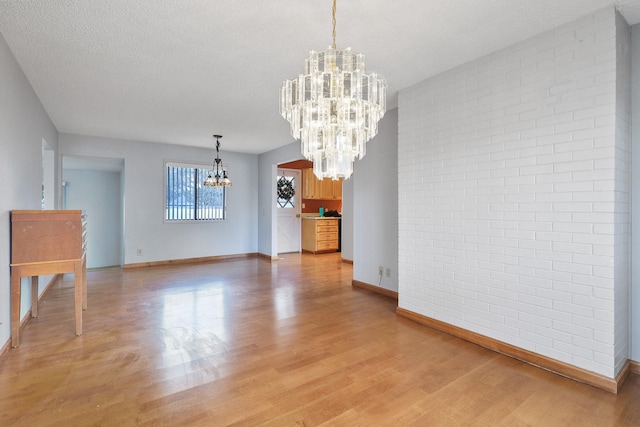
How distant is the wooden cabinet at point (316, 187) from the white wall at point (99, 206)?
4.95m

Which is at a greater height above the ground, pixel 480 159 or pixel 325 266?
pixel 480 159

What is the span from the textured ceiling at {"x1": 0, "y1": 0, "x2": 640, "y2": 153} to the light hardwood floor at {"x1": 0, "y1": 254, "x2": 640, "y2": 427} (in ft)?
8.31

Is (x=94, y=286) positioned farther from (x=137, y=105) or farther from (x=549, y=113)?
(x=549, y=113)

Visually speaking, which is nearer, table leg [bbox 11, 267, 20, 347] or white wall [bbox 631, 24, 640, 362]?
white wall [bbox 631, 24, 640, 362]

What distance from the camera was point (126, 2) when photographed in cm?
207

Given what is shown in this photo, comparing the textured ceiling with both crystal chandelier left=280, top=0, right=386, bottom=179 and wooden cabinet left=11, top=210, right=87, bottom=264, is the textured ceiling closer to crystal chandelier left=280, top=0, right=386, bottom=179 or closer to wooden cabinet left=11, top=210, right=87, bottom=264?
crystal chandelier left=280, top=0, right=386, bottom=179

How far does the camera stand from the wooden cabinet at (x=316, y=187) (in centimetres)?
872

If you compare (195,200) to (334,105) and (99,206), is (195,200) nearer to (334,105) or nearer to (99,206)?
(99,206)

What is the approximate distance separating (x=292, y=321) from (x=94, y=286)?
347 centimetres

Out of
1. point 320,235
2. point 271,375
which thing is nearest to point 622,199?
point 271,375

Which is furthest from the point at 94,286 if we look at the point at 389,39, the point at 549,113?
the point at 549,113

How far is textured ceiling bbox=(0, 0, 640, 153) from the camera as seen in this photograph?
2.12 m

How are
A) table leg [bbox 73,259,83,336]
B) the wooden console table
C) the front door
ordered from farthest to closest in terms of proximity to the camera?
the front door < table leg [bbox 73,259,83,336] < the wooden console table

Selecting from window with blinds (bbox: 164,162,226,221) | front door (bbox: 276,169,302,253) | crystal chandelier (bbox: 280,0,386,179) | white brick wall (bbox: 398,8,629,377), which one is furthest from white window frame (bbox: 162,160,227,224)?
crystal chandelier (bbox: 280,0,386,179)
